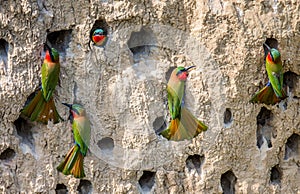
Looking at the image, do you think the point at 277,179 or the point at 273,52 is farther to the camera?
the point at 277,179

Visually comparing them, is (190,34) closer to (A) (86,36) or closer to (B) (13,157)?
(A) (86,36)

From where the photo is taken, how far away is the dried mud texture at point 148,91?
248 cm

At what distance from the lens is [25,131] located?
2539 mm

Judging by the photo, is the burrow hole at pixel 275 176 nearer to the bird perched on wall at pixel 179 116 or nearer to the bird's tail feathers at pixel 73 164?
the bird perched on wall at pixel 179 116

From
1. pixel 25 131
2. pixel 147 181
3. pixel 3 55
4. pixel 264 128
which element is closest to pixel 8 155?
pixel 25 131

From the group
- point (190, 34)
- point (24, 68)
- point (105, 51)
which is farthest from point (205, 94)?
point (24, 68)

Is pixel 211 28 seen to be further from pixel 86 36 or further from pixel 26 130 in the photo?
pixel 26 130

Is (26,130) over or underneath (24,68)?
underneath

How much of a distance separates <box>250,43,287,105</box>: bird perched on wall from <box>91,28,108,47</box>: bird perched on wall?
0.52 metres

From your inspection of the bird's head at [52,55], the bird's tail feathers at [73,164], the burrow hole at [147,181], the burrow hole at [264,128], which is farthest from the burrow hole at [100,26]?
the burrow hole at [264,128]

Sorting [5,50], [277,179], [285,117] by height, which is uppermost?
[5,50]

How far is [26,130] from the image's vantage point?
2.54 metres

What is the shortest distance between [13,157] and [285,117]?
92 cm

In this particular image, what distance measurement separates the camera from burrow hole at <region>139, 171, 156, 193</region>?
8.57 feet
